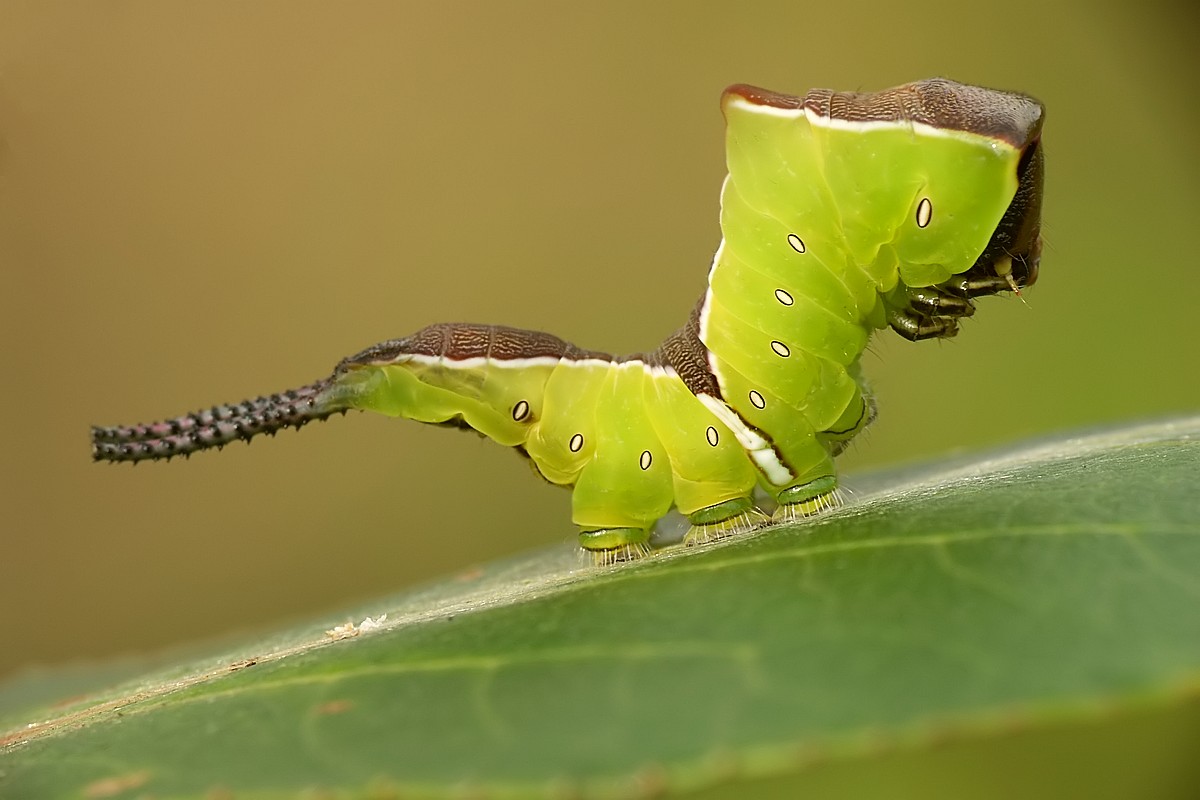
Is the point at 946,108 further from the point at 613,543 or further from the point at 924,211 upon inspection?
the point at 613,543

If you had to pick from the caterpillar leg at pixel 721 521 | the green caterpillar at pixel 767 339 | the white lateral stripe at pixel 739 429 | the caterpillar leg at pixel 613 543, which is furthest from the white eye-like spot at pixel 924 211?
the caterpillar leg at pixel 613 543

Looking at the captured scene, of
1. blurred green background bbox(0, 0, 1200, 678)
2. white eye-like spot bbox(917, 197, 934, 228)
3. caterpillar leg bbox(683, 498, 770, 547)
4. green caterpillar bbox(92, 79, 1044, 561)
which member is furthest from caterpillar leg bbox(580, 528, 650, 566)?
blurred green background bbox(0, 0, 1200, 678)

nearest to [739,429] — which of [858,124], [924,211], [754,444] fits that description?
[754,444]

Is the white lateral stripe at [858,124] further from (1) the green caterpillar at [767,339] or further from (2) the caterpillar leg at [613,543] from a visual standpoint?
(2) the caterpillar leg at [613,543]

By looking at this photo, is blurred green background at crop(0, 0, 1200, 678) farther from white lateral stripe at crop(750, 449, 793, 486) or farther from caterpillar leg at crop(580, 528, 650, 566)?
white lateral stripe at crop(750, 449, 793, 486)

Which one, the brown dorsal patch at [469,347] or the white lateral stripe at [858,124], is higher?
the white lateral stripe at [858,124]
